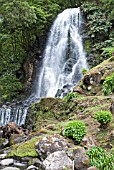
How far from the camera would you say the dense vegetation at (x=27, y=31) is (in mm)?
19281

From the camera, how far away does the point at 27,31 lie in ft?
75.3

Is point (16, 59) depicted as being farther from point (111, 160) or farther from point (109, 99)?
point (111, 160)

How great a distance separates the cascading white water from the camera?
64.5 feet

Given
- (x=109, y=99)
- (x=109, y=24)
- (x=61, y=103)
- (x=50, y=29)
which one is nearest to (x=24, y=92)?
(x=50, y=29)

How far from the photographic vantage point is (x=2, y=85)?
71.1 ft

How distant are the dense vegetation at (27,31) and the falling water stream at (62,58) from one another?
2.87 feet

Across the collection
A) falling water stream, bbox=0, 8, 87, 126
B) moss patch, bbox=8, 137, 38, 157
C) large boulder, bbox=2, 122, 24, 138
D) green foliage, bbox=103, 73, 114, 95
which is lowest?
moss patch, bbox=8, 137, 38, 157

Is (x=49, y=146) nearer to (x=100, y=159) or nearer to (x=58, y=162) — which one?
(x=58, y=162)

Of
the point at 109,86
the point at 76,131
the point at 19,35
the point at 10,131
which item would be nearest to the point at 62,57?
the point at 19,35

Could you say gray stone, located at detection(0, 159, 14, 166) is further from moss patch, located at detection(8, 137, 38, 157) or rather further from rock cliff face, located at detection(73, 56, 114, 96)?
rock cliff face, located at detection(73, 56, 114, 96)

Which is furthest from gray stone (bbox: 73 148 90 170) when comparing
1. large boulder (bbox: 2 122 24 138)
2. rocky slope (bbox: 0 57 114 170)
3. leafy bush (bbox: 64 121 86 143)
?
large boulder (bbox: 2 122 24 138)

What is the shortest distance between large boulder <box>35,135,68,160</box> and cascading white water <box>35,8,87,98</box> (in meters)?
11.3

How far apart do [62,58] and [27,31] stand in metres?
4.32

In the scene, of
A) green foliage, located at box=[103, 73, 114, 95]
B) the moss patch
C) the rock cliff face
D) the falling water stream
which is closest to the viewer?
the moss patch
